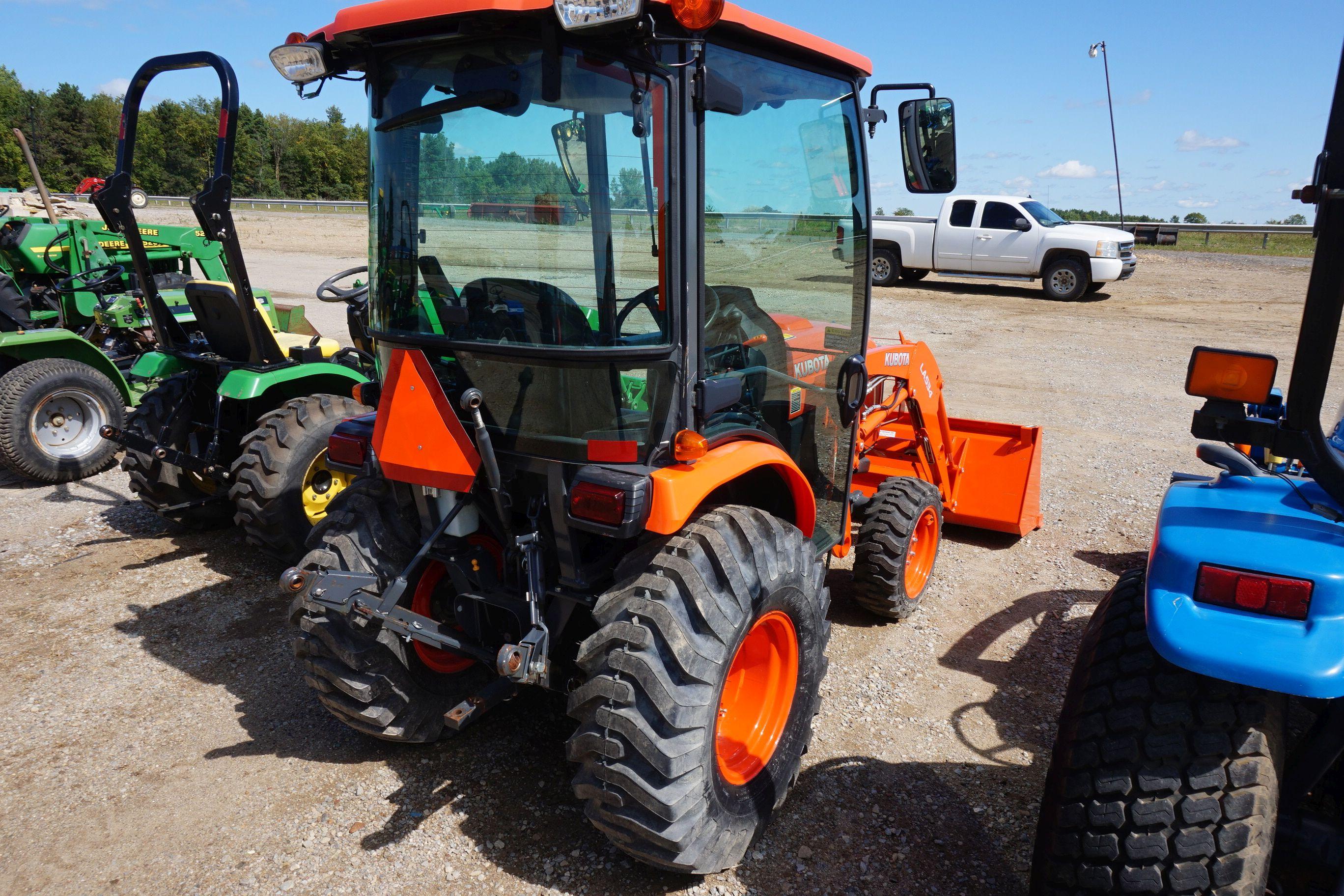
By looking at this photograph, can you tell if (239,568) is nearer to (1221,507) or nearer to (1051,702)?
(1051,702)

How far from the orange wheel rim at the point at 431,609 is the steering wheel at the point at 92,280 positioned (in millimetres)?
7654

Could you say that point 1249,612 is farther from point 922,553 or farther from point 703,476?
point 922,553

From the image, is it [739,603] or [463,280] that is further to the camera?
[463,280]

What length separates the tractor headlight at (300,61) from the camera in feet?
8.93

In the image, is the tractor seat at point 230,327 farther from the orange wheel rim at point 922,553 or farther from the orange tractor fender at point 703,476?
the orange wheel rim at point 922,553

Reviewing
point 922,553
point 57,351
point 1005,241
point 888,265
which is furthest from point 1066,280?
point 57,351

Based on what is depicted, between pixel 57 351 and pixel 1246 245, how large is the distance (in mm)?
Answer: 29436

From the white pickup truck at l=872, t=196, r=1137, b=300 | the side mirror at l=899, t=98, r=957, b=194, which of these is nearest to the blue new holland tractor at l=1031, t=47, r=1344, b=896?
the side mirror at l=899, t=98, r=957, b=194

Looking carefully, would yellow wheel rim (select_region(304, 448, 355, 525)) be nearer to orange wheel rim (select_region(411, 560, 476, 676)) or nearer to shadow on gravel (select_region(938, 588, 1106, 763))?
orange wheel rim (select_region(411, 560, 476, 676))

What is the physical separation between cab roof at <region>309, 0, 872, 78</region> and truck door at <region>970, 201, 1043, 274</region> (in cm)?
1530

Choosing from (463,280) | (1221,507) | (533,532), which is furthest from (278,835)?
(1221,507)

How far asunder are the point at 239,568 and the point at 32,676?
1304 mm

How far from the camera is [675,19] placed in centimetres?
233

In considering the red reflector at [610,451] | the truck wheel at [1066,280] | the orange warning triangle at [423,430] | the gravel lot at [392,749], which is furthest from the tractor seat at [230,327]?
the truck wheel at [1066,280]
